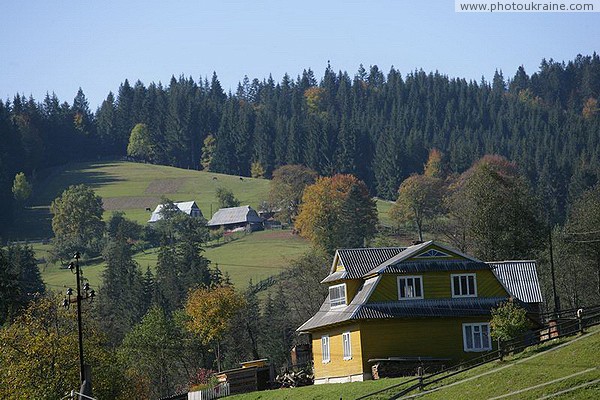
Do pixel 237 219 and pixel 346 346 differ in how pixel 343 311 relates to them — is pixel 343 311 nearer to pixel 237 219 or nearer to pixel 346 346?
pixel 346 346

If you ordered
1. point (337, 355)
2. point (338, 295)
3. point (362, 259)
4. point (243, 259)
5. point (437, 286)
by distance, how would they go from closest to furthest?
point (437, 286), point (337, 355), point (338, 295), point (362, 259), point (243, 259)

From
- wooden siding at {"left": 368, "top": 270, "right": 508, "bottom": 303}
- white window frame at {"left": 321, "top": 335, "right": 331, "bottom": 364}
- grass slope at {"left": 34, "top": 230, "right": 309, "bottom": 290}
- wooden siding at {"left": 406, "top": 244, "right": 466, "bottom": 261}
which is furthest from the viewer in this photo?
grass slope at {"left": 34, "top": 230, "right": 309, "bottom": 290}

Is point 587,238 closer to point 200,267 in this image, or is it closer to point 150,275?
point 200,267

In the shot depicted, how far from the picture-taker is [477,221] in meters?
93.3

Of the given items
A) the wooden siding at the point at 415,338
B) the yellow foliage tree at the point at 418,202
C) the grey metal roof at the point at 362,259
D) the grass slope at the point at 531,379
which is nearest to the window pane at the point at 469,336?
the wooden siding at the point at 415,338

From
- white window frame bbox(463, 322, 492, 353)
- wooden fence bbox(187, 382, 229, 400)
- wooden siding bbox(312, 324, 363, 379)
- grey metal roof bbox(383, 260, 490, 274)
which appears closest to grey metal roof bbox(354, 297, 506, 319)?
white window frame bbox(463, 322, 492, 353)

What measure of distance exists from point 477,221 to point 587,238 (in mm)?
9761

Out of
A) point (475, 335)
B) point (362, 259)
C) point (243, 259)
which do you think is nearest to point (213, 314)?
point (362, 259)

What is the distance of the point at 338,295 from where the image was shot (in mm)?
66938

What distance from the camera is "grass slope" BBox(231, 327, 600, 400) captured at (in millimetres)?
41562

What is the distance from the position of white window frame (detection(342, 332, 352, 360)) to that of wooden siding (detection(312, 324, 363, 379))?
0.19m

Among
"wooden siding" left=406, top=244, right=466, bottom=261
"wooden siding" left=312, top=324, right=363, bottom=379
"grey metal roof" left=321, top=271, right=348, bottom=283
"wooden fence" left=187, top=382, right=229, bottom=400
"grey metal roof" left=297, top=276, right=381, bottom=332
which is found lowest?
"wooden fence" left=187, top=382, right=229, bottom=400

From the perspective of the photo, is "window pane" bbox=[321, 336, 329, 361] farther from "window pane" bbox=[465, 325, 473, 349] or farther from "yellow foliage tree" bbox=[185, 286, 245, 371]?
"yellow foliage tree" bbox=[185, 286, 245, 371]

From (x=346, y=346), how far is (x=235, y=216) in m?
127
